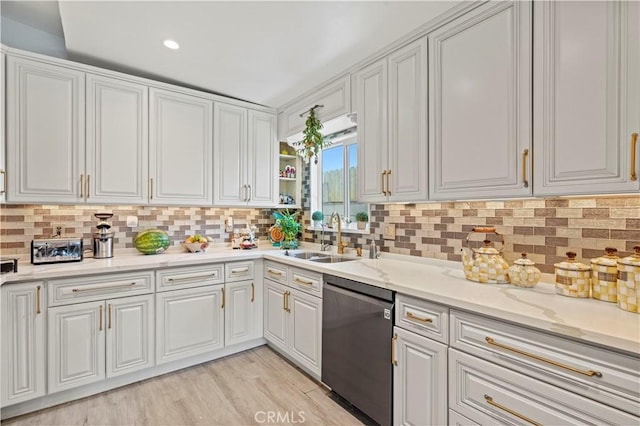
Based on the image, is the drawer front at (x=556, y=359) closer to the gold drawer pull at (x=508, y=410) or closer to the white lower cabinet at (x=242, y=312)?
the gold drawer pull at (x=508, y=410)

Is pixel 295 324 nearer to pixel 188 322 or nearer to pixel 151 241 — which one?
pixel 188 322

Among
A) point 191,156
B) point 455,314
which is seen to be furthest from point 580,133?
point 191,156

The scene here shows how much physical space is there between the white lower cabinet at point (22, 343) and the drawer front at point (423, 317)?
2.29m

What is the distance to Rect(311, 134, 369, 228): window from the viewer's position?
317 cm

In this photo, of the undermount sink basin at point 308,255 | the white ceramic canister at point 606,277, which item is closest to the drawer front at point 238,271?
the undermount sink basin at point 308,255

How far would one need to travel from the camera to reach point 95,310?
7.33 ft

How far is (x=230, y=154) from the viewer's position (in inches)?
126

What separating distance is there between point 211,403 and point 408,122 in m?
Result: 2.33

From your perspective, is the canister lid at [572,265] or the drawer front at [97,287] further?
the drawer front at [97,287]

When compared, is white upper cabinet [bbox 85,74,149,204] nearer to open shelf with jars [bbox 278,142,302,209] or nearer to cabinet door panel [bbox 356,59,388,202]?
open shelf with jars [bbox 278,142,302,209]

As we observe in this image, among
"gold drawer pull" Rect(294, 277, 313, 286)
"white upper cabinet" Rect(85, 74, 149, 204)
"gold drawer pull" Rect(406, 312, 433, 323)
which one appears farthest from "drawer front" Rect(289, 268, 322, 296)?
"white upper cabinet" Rect(85, 74, 149, 204)

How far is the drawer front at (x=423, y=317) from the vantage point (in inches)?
58.9

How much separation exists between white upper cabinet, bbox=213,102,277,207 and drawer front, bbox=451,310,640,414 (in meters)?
2.43

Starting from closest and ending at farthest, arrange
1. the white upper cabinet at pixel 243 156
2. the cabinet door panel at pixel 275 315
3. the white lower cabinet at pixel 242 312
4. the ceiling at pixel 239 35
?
the ceiling at pixel 239 35 < the cabinet door panel at pixel 275 315 < the white lower cabinet at pixel 242 312 < the white upper cabinet at pixel 243 156
